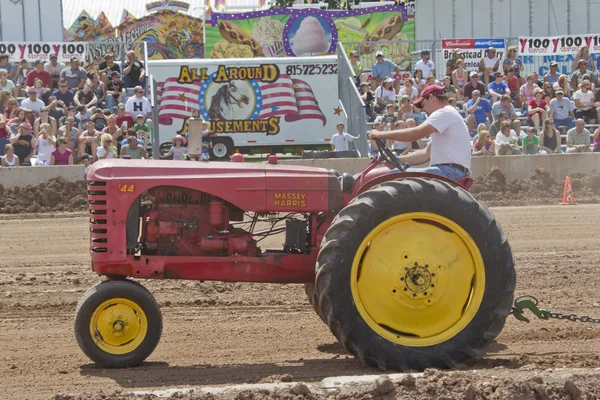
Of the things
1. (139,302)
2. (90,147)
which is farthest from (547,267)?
(90,147)

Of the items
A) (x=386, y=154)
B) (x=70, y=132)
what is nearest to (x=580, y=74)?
(x=70, y=132)

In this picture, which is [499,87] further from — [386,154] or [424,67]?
[386,154]

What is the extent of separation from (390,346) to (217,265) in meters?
1.32

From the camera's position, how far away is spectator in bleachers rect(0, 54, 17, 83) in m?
19.8

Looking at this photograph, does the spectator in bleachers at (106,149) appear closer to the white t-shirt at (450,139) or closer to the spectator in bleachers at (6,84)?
the spectator in bleachers at (6,84)

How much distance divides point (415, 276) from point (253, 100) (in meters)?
17.3

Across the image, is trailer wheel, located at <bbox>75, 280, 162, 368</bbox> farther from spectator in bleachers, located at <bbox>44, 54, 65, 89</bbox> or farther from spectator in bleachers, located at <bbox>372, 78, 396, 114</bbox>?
spectator in bleachers, located at <bbox>372, 78, 396, 114</bbox>

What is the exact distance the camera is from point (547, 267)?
32.2 ft

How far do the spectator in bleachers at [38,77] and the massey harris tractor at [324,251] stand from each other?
14126 mm

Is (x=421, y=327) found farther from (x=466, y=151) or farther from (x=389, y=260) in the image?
(x=466, y=151)

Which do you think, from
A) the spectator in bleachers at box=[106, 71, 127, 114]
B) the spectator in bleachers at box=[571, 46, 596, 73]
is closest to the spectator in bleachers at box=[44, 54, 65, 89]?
the spectator in bleachers at box=[106, 71, 127, 114]

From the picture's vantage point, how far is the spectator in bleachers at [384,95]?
809 inches

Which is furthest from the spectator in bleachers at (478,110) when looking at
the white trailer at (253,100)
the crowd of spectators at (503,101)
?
the white trailer at (253,100)

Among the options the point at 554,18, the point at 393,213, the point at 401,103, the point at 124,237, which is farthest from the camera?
the point at 554,18
